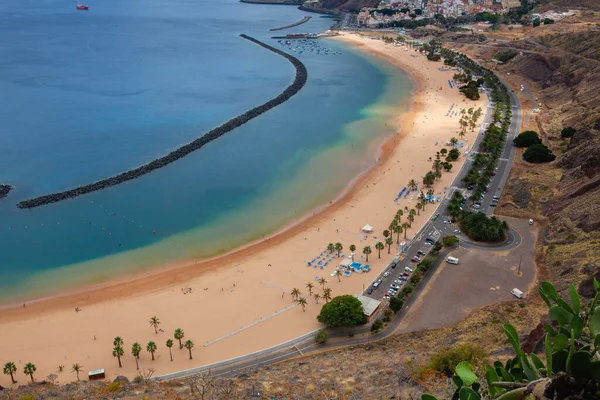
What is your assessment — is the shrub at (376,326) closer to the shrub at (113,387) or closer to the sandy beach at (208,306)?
the sandy beach at (208,306)

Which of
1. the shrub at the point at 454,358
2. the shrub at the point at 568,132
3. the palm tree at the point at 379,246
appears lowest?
the palm tree at the point at 379,246

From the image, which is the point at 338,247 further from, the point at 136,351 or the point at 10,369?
the point at 10,369

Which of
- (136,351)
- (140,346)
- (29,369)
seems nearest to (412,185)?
(140,346)

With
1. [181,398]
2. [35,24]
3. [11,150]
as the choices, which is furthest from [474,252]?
[35,24]

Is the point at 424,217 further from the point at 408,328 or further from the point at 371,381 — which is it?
the point at 371,381

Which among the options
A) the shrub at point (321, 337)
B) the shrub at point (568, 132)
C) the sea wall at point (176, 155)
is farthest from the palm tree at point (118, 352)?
the shrub at point (568, 132)

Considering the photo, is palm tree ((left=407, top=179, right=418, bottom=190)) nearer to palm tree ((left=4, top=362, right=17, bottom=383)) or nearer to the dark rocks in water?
palm tree ((left=4, top=362, right=17, bottom=383))

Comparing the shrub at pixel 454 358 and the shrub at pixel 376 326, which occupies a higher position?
the shrub at pixel 454 358
